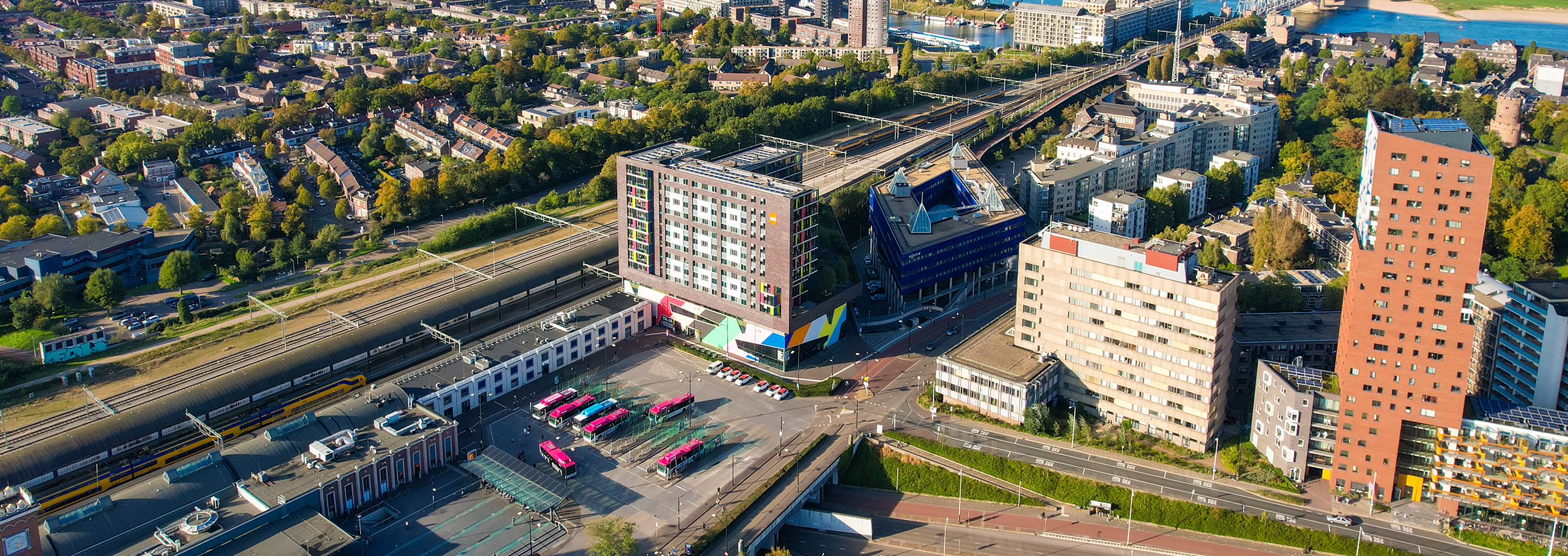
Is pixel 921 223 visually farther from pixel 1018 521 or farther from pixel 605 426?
pixel 605 426

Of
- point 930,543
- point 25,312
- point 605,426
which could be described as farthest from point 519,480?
point 25,312

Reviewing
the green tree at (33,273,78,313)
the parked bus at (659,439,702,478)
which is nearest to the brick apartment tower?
the parked bus at (659,439,702,478)

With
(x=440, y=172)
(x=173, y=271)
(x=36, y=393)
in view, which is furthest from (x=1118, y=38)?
(x=36, y=393)

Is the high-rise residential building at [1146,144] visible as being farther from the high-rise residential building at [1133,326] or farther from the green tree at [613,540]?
the green tree at [613,540]

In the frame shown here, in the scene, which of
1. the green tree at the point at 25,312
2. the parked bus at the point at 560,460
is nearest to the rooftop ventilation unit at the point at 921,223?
the parked bus at the point at 560,460

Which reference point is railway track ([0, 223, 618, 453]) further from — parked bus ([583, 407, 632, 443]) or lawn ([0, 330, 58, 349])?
parked bus ([583, 407, 632, 443])

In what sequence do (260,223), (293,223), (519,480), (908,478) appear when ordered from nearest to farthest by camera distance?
(519,480)
(908,478)
(260,223)
(293,223)
